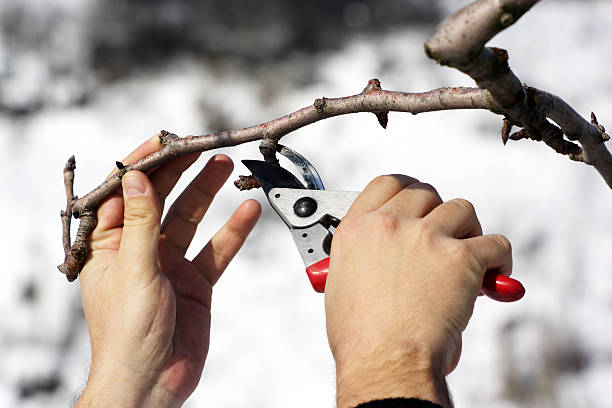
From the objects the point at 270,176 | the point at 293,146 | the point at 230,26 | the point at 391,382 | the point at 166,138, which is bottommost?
the point at 391,382

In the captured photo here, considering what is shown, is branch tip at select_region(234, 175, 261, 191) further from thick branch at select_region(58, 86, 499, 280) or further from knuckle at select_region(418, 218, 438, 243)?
knuckle at select_region(418, 218, 438, 243)

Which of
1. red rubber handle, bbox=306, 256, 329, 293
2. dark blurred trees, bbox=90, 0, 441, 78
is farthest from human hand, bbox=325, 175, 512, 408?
dark blurred trees, bbox=90, 0, 441, 78

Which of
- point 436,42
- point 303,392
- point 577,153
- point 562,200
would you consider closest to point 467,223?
point 577,153

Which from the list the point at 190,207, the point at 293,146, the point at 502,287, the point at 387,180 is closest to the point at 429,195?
the point at 387,180

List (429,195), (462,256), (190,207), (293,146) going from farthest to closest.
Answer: (293,146), (190,207), (429,195), (462,256)

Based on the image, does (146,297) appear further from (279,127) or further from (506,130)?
(506,130)

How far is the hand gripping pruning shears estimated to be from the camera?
3.54ft

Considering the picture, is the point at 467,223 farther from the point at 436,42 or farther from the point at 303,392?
the point at 303,392

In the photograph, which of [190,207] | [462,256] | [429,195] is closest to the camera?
[462,256]

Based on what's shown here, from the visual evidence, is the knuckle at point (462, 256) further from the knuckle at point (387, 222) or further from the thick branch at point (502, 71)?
the thick branch at point (502, 71)

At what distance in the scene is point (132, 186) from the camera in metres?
1.18

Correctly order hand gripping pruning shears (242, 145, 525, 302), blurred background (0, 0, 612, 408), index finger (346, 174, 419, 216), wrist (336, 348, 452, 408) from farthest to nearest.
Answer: blurred background (0, 0, 612, 408), hand gripping pruning shears (242, 145, 525, 302), index finger (346, 174, 419, 216), wrist (336, 348, 452, 408)

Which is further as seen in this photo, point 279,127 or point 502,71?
point 279,127

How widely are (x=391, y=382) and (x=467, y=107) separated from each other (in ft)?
1.55
